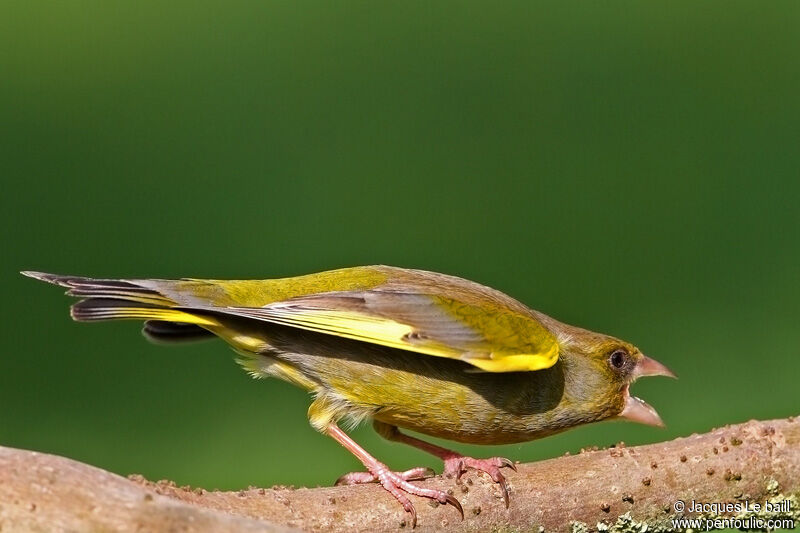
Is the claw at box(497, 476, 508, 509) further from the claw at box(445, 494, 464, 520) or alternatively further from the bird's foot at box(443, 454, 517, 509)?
the claw at box(445, 494, 464, 520)

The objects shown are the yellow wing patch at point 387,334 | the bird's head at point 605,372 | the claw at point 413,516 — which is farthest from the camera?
the bird's head at point 605,372

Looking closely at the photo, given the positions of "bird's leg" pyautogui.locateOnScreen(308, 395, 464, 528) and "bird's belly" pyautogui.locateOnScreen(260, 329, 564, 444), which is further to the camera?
"bird's belly" pyautogui.locateOnScreen(260, 329, 564, 444)

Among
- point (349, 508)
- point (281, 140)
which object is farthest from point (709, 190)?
point (349, 508)

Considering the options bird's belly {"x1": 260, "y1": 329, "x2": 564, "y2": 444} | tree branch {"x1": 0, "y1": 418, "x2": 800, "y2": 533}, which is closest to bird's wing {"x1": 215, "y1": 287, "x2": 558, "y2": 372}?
bird's belly {"x1": 260, "y1": 329, "x2": 564, "y2": 444}

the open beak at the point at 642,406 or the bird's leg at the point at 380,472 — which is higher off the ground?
the open beak at the point at 642,406

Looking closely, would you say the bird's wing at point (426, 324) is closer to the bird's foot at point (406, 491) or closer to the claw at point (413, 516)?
the bird's foot at point (406, 491)

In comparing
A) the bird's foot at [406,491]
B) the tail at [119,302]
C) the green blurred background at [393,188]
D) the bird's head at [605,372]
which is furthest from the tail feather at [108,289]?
the green blurred background at [393,188]

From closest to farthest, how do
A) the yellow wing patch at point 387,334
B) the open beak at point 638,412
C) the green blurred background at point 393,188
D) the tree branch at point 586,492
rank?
the tree branch at point 586,492 → the yellow wing patch at point 387,334 → the open beak at point 638,412 → the green blurred background at point 393,188
